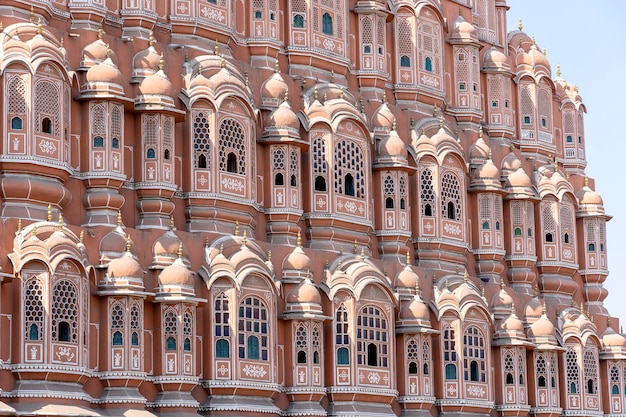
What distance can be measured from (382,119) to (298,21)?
4.35 meters

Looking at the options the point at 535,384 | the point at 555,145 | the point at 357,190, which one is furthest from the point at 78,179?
the point at 555,145

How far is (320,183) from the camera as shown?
51031 mm

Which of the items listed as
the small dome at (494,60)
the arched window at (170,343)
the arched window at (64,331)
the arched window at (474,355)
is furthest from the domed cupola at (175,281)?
the small dome at (494,60)

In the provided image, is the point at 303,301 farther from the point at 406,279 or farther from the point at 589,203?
the point at 589,203

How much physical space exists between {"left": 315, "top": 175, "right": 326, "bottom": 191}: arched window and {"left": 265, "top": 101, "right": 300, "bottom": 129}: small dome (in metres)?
1.96

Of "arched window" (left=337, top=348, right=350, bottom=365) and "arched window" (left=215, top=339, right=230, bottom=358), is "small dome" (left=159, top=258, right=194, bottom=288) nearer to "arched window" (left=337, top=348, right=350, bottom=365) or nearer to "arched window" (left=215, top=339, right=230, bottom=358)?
"arched window" (left=215, top=339, right=230, bottom=358)

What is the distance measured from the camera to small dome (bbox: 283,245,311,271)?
48250 mm

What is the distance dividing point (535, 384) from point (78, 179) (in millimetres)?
20138

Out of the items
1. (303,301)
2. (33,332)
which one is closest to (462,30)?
(303,301)

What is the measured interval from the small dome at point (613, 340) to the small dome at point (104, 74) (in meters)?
23.9

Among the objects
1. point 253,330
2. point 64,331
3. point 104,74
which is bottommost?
point 64,331

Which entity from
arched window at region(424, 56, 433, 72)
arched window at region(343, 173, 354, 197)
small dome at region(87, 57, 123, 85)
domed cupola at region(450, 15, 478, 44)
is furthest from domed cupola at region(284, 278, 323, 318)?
domed cupola at region(450, 15, 478, 44)

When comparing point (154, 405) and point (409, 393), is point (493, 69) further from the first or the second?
point (154, 405)

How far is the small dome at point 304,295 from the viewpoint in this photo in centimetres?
4753
